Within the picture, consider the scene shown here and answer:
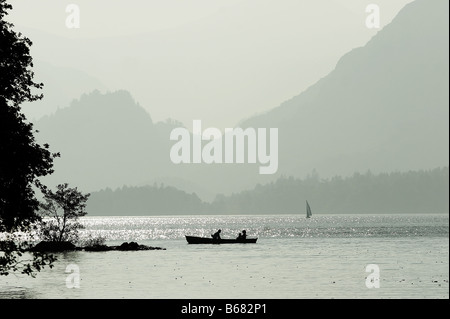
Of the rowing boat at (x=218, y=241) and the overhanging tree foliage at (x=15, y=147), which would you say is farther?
the rowing boat at (x=218, y=241)

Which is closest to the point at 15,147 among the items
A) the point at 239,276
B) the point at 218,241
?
the point at 239,276

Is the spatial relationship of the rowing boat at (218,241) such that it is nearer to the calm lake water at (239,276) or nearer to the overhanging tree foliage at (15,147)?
the calm lake water at (239,276)

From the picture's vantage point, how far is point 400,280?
76.1m

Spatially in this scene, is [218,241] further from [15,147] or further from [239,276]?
[15,147]

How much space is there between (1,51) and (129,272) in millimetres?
47035

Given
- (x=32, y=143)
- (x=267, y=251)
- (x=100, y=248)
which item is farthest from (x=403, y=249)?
(x=32, y=143)

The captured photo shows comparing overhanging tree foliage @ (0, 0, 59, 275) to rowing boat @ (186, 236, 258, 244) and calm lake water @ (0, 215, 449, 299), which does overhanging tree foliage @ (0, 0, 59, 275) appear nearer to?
calm lake water @ (0, 215, 449, 299)

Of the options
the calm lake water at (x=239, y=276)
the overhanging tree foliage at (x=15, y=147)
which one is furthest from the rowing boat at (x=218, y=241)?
the overhanging tree foliage at (x=15, y=147)

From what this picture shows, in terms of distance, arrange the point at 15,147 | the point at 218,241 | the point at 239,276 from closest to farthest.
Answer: the point at 15,147 < the point at 239,276 < the point at 218,241

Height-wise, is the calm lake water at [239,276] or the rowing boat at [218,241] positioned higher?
the rowing boat at [218,241]

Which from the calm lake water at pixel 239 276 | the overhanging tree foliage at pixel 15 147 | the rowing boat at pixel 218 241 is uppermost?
the overhanging tree foliage at pixel 15 147

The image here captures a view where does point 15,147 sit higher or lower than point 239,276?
higher
